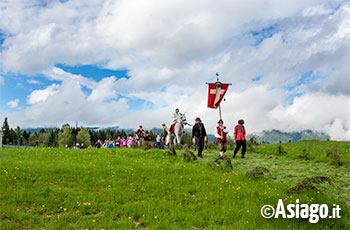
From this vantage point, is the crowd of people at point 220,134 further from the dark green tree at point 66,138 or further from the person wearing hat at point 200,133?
the dark green tree at point 66,138

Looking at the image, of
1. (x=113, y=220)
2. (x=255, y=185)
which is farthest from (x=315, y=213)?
(x=113, y=220)

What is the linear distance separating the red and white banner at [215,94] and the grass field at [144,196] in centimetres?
1060

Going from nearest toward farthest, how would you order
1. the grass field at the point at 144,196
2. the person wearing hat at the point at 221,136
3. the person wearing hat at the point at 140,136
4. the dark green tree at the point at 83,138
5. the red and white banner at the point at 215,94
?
the grass field at the point at 144,196
the person wearing hat at the point at 221,136
the red and white banner at the point at 215,94
the person wearing hat at the point at 140,136
the dark green tree at the point at 83,138

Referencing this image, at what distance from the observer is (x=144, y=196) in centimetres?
978

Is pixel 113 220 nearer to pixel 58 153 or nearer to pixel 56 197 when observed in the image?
pixel 56 197

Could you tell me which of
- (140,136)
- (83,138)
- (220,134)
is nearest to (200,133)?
(220,134)

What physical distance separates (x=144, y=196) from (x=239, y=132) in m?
10.6

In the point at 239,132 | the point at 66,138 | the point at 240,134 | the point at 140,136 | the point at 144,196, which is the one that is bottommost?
the point at 66,138

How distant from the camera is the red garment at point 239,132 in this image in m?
18.5

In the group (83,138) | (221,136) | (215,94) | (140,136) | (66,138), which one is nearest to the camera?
(221,136)

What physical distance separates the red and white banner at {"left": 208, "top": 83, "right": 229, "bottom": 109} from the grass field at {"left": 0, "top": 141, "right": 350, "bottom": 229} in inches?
417

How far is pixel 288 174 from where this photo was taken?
13945 mm

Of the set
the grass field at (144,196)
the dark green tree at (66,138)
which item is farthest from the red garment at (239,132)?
the dark green tree at (66,138)

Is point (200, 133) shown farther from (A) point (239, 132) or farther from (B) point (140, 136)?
(B) point (140, 136)
